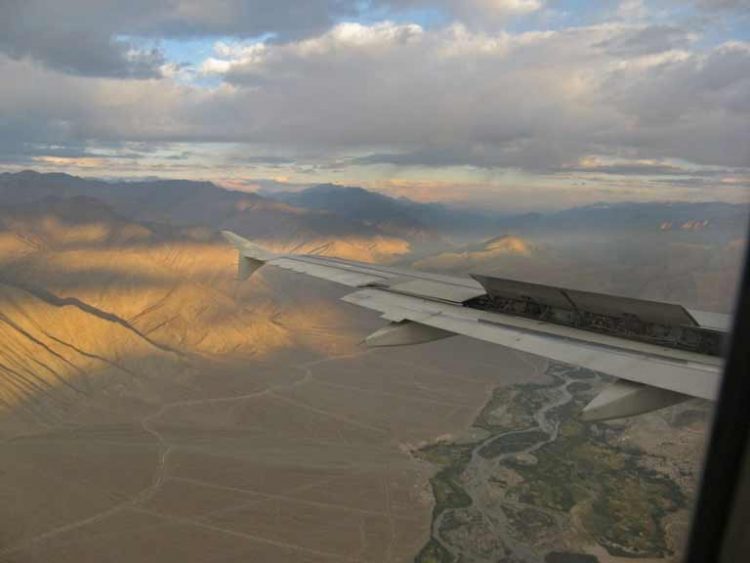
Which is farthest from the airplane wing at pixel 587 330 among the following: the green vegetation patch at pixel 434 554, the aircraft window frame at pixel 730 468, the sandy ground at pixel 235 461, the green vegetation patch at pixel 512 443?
the green vegetation patch at pixel 512 443

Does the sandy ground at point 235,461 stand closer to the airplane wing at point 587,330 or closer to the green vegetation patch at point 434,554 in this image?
the green vegetation patch at point 434,554

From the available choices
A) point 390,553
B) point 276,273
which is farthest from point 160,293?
point 390,553

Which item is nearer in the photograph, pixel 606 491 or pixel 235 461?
pixel 606 491

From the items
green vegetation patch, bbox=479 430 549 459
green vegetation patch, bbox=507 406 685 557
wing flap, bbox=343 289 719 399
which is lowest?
green vegetation patch, bbox=479 430 549 459

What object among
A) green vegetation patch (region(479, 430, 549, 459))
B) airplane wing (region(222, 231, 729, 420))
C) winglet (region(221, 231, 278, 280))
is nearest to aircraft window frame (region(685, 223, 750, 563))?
airplane wing (region(222, 231, 729, 420))

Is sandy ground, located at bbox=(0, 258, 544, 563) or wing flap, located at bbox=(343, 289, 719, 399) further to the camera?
sandy ground, located at bbox=(0, 258, 544, 563)

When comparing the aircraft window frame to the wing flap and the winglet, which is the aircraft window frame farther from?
the winglet

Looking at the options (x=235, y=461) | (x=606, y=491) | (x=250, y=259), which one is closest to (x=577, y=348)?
(x=250, y=259)

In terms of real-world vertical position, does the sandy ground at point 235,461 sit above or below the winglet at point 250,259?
below

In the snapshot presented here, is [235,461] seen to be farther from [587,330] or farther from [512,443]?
[587,330]
